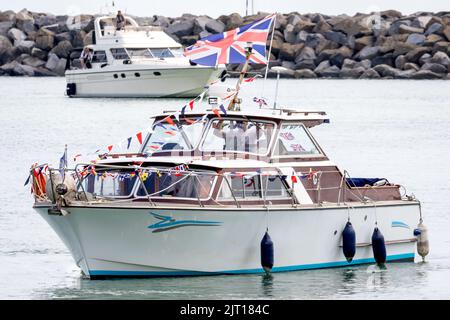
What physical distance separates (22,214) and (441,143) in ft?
85.4

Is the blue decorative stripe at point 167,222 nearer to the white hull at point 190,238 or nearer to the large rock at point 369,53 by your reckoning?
the white hull at point 190,238

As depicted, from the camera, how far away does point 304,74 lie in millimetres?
118750

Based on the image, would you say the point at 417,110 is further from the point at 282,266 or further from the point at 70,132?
the point at 282,266

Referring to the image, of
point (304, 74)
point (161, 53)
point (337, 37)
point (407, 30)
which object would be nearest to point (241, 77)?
point (161, 53)

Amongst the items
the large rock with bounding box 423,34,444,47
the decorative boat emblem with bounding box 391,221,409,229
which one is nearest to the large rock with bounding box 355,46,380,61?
the large rock with bounding box 423,34,444,47

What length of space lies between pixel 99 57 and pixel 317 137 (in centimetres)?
3153

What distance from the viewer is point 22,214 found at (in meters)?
33.8

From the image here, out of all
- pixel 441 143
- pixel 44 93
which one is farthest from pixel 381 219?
pixel 44 93

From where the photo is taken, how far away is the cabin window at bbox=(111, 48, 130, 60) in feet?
274

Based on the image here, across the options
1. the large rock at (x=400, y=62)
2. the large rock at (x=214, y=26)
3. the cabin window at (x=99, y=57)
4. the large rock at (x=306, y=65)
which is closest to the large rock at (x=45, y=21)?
the large rock at (x=214, y=26)

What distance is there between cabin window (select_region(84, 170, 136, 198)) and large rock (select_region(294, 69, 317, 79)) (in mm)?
94301

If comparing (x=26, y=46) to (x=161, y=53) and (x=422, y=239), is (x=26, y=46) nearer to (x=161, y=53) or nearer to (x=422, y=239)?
(x=161, y=53)

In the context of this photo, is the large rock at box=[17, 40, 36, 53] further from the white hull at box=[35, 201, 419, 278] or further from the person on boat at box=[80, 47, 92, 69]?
the white hull at box=[35, 201, 419, 278]

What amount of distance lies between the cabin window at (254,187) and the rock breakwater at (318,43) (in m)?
90.5
